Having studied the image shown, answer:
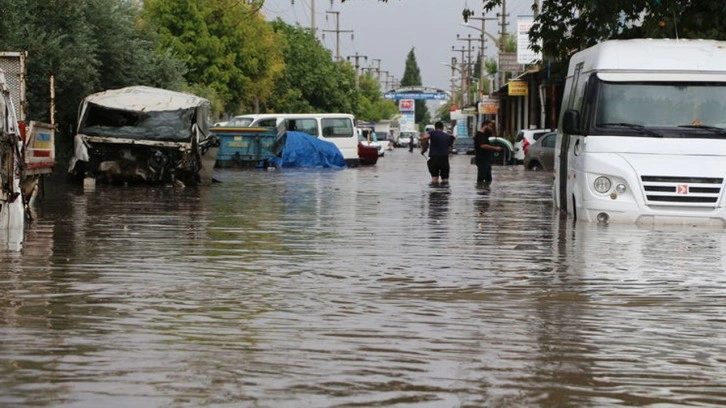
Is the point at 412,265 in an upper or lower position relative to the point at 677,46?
lower

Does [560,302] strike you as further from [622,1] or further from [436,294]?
[622,1]

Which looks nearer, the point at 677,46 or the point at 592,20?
the point at 677,46

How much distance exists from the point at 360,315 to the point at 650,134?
9186 millimetres

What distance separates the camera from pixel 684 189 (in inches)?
687

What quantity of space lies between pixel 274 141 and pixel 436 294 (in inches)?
1425

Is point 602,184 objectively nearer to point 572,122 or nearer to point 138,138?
point 572,122

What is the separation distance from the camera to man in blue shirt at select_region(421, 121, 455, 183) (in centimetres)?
3291

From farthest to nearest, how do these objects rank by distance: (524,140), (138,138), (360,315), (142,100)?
(524,140), (142,100), (138,138), (360,315)

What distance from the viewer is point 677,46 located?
1883cm

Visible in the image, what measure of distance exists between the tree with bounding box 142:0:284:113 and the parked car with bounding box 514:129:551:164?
13479 millimetres

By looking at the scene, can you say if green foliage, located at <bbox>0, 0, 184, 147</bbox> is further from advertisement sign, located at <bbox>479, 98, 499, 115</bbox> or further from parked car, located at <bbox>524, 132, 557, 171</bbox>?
advertisement sign, located at <bbox>479, 98, 499, 115</bbox>

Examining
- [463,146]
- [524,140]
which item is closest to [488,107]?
[463,146]

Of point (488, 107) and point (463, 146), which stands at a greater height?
point (488, 107)

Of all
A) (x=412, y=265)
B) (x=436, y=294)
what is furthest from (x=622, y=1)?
(x=436, y=294)
